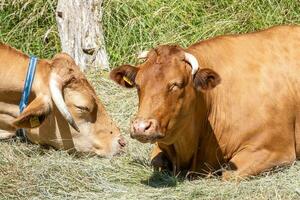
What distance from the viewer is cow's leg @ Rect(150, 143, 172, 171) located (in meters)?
6.32

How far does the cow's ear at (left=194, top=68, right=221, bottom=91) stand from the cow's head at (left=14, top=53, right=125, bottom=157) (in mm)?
1138

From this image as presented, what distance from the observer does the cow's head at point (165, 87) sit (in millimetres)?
5555

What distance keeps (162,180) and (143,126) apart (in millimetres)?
826

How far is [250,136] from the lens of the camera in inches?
243

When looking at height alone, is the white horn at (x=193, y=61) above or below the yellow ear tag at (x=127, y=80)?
above

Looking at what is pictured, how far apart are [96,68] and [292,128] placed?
3.16 m

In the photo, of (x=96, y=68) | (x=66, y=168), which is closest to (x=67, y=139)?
(x=66, y=168)

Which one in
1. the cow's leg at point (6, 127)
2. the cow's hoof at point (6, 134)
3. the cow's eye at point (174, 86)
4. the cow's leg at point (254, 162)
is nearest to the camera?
the cow's eye at point (174, 86)

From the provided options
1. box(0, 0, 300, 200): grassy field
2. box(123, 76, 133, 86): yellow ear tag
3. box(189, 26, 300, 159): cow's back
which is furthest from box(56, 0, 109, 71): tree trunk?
box(123, 76, 133, 86): yellow ear tag

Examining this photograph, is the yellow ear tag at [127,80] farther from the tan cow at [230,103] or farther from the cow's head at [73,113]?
the cow's head at [73,113]

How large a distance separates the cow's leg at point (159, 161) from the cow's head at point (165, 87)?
44cm

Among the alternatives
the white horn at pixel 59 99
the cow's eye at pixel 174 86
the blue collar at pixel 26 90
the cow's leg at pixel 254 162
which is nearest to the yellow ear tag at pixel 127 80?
the cow's eye at pixel 174 86

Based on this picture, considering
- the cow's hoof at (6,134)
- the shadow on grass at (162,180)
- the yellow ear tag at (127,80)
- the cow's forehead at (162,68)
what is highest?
the cow's forehead at (162,68)

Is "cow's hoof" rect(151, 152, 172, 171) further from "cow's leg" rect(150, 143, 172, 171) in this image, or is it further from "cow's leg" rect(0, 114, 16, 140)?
"cow's leg" rect(0, 114, 16, 140)
